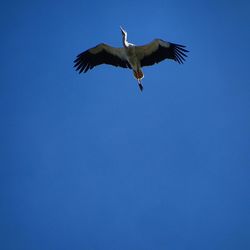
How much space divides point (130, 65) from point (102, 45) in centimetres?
103

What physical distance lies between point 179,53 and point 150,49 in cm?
87

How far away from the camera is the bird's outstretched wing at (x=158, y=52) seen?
56.4 feet

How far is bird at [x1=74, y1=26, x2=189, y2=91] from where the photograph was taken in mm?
17234

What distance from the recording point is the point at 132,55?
17.3 metres

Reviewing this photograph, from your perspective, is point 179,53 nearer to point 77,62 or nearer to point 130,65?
point 130,65

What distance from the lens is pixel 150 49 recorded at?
17.4 metres

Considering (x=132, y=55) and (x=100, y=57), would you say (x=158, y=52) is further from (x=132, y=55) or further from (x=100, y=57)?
(x=100, y=57)

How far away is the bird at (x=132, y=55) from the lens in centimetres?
1723

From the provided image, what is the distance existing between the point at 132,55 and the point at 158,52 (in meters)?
0.79

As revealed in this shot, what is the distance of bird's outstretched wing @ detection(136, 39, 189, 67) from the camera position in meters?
17.2

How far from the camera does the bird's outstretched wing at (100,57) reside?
57.5ft

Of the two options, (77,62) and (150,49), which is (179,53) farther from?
(77,62)

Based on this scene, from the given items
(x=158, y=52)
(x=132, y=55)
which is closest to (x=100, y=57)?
(x=132, y=55)

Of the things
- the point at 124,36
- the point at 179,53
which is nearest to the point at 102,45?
the point at 124,36
